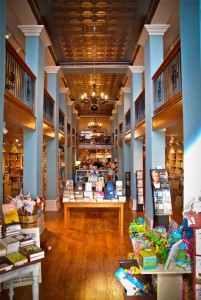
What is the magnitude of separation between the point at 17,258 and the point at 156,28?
222 inches

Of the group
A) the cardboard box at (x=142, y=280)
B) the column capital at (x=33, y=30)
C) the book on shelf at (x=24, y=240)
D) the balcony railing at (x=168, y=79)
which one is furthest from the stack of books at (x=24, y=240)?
the column capital at (x=33, y=30)

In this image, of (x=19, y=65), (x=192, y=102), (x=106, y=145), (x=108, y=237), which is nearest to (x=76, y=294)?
(x=108, y=237)

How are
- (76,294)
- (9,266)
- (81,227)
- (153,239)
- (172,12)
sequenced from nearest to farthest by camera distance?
1. (9,266)
2. (153,239)
3. (76,294)
4. (172,12)
5. (81,227)

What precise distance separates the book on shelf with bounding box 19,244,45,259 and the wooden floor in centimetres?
90

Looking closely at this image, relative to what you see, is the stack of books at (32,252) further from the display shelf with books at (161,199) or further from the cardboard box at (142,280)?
the display shelf with books at (161,199)

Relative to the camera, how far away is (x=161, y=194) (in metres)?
4.76

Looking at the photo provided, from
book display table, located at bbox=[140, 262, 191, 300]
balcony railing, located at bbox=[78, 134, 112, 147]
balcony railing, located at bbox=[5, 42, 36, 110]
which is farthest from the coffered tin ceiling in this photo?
balcony railing, located at bbox=[78, 134, 112, 147]

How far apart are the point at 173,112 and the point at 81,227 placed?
3851 millimetres

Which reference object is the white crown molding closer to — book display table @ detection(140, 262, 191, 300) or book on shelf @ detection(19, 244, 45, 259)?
book display table @ detection(140, 262, 191, 300)

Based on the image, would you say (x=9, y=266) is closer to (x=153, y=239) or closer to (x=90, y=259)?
(x=153, y=239)

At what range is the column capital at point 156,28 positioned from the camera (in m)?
5.53

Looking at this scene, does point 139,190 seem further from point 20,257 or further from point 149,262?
point 20,257

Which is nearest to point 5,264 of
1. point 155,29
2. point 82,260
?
point 82,260

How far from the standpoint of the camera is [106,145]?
21750mm
